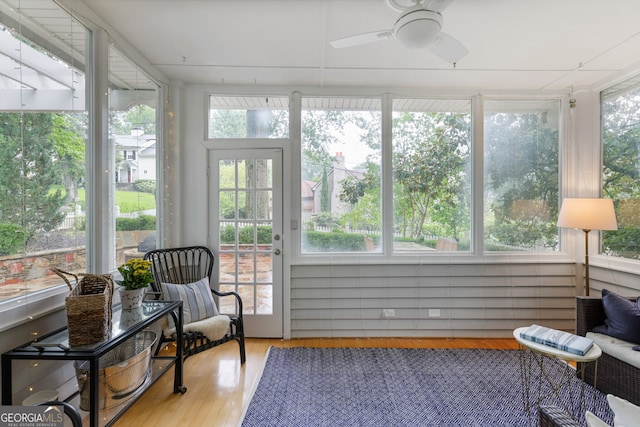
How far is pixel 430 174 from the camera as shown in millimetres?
3611

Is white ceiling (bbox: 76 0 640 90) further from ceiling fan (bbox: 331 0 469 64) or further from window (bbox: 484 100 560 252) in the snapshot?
window (bbox: 484 100 560 252)

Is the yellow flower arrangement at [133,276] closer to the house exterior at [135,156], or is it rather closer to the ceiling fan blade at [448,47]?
the house exterior at [135,156]

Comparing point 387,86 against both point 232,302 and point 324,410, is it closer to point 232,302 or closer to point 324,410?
point 232,302

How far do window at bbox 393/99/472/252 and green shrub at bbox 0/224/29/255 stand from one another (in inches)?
121

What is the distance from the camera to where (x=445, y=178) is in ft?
11.9

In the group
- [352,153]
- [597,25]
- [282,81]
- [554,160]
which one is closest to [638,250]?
[554,160]

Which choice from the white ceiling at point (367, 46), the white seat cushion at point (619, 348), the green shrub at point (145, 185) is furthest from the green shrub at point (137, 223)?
the white seat cushion at point (619, 348)

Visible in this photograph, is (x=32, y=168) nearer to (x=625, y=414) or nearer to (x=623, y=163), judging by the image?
(x=625, y=414)

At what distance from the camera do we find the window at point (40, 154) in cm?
162

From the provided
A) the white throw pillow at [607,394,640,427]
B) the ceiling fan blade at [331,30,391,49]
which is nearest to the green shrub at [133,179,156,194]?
the ceiling fan blade at [331,30,391,49]

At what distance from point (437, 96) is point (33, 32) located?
11.4 ft

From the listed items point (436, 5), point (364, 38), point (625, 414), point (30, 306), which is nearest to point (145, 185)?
point (30, 306)

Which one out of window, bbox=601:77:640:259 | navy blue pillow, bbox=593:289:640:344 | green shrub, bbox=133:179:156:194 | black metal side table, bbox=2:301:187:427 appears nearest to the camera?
black metal side table, bbox=2:301:187:427

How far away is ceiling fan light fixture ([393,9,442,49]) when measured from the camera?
1768 millimetres
